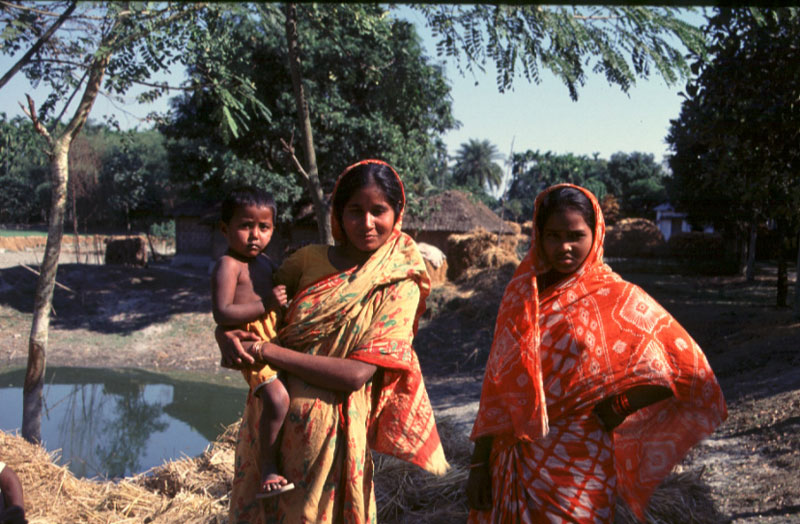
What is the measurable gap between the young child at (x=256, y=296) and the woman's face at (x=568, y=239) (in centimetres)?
103

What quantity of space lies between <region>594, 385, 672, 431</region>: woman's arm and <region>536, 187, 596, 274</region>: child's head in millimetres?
496

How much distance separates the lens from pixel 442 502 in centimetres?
404

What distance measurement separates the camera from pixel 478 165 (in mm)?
65688

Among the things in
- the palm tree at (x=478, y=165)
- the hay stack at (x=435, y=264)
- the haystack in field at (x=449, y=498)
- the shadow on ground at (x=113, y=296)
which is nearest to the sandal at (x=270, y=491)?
the haystack in field at (x=449, y=498)

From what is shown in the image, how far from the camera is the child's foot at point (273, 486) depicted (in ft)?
6.06

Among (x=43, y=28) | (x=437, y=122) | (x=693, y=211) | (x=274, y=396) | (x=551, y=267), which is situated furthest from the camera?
(x=693, y=211)

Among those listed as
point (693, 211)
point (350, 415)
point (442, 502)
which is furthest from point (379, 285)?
point (693, 211)

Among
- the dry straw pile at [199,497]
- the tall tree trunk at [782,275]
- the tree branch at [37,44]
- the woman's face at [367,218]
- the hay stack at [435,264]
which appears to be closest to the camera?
the woman's face at [367,218]

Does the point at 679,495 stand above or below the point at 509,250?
below

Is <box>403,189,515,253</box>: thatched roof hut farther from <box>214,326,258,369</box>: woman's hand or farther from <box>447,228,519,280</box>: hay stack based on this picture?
<box>214,326,258,369</box>: woman's hand

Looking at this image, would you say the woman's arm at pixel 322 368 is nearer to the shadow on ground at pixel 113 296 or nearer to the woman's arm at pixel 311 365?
the woman's arm at pixel 311 365

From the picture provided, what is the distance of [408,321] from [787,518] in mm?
3126

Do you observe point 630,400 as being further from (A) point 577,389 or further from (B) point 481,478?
(B) point 481,478

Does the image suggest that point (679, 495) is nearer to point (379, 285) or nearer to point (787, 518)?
point (787, 518)
